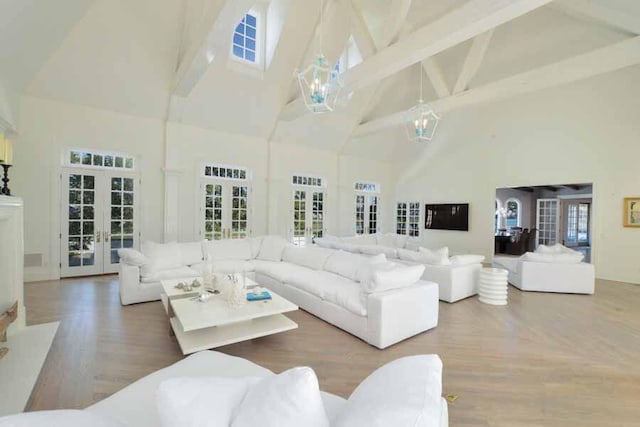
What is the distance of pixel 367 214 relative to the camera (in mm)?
10320

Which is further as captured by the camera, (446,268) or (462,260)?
(462,260)

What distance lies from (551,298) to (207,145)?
752cm

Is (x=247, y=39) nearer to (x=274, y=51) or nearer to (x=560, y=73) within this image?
(x=274, y=51)

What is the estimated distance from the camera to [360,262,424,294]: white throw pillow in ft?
9.92

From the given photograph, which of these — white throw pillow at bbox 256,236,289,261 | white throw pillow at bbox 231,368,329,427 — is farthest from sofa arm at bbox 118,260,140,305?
white throw pillow at bbox 231,368,329,427

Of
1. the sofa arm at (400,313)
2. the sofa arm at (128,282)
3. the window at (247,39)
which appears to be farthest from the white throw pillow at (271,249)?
the window at (247,39)

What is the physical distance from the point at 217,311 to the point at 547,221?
34.6ft

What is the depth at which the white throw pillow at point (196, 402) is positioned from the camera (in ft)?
2.93

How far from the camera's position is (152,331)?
325cm

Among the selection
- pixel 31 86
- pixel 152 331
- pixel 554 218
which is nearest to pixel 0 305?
pixel 152 331

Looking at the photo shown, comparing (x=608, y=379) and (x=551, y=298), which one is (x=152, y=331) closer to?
(x=608, y=379)

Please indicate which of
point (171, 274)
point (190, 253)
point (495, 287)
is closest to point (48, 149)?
point (190, 253)

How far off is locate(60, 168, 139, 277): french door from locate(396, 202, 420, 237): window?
26.3 feet

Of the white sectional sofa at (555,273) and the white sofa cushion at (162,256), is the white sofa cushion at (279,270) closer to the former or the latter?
the white sofa cushion at (162,256)
